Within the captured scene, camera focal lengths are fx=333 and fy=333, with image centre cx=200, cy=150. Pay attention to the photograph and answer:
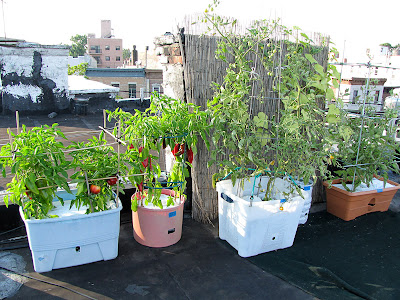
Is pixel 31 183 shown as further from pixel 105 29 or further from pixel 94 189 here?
pixel 105 29

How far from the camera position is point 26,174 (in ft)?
7.66

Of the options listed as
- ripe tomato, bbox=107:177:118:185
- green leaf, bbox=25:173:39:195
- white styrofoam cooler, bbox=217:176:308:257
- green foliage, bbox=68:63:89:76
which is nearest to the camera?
green leaf, bbox=25:173:39:195

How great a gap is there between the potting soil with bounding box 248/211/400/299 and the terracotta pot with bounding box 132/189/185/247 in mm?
720

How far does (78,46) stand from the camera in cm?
5766

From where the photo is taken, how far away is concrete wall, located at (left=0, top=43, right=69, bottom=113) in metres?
7.29

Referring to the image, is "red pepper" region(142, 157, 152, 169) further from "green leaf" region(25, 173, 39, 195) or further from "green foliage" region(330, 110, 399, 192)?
"green foliage" region(330, 110, 399, 192)

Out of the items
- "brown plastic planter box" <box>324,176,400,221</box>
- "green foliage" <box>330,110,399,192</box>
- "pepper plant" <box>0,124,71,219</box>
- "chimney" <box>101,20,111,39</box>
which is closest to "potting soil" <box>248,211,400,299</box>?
"brown plastic planter box" <box>324,176,400,221</box>

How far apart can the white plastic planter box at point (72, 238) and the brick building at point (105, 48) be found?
151ft

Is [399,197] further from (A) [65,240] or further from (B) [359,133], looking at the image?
(A) [65,240]

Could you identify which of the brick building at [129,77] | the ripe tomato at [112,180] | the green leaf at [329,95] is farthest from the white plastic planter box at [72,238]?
the brick building at [129,77]

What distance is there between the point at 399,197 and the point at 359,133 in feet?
4.43

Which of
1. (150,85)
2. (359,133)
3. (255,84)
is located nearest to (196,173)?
(255,84)

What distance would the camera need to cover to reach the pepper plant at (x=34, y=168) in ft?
7.47

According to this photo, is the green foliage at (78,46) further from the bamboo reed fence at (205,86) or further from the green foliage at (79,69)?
the bamboo reed fence at (205,86)
